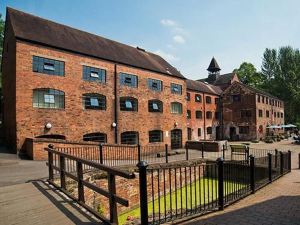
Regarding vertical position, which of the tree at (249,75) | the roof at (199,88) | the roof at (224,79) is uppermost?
the tree at (249,75)

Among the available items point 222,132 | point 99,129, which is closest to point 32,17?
point 99,129

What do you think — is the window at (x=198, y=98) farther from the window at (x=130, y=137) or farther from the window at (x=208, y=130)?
the window at (x=130, y=137)

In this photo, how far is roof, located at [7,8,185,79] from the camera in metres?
18.0

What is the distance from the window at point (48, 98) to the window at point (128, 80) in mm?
6185

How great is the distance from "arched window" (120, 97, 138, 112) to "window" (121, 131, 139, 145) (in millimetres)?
2199

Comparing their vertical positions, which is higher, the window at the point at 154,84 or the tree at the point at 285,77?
the tree at the point at 285,77

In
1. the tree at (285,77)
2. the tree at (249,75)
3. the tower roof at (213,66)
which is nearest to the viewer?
the tower roof at (213,66)

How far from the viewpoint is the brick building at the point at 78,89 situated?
16.6 metres

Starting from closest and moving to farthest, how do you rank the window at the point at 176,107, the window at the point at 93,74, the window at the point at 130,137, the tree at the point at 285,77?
the window at the point at 93,74, the window at the point at 130,137, the window at the point at 176,107, the tree at the point at 285,77

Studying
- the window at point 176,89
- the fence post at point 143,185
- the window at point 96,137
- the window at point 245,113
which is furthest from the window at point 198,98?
the fence post at point 143,185

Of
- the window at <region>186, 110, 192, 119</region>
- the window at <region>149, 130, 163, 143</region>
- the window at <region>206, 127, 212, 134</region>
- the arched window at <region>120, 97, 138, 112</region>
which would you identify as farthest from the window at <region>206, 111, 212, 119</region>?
the arched window at <region>120, 97, 138, 112</region>

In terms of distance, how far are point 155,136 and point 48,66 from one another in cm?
1262

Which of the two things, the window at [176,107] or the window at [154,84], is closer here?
the window at [154,84]

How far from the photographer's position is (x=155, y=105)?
26.2 metres
